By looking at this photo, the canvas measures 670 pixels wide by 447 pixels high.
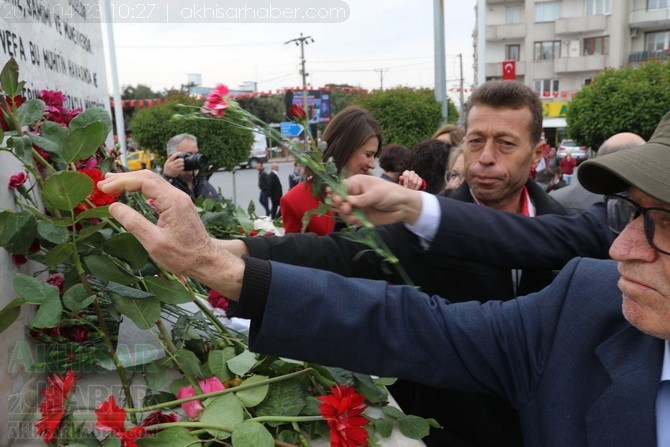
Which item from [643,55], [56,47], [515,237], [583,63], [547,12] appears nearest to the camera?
[515,237]

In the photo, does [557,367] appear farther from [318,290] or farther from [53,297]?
[53,297]

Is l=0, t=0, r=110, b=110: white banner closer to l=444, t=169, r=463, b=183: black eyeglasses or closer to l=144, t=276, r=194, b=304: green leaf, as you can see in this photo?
l=144, t=276, r=194, b=304: green leaf

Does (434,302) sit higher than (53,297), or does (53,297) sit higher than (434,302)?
(53,297)

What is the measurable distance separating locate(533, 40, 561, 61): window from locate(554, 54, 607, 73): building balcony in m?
1.16

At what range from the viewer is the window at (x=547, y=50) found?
42812 mm

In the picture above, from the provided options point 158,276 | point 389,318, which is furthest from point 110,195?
point 389,318

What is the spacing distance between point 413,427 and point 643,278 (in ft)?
1.94

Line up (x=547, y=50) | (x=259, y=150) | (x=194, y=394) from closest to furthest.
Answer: (x=194, y=394)
(x=259, y=150)
(x=547, y=50)

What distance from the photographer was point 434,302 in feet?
4.58

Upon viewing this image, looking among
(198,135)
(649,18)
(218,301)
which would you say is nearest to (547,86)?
(649,18)

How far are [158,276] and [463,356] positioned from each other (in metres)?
0.70

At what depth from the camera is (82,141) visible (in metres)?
1.18

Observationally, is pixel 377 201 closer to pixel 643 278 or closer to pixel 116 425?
pixel 643 278

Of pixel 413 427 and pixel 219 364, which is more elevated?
pixel 219 364
